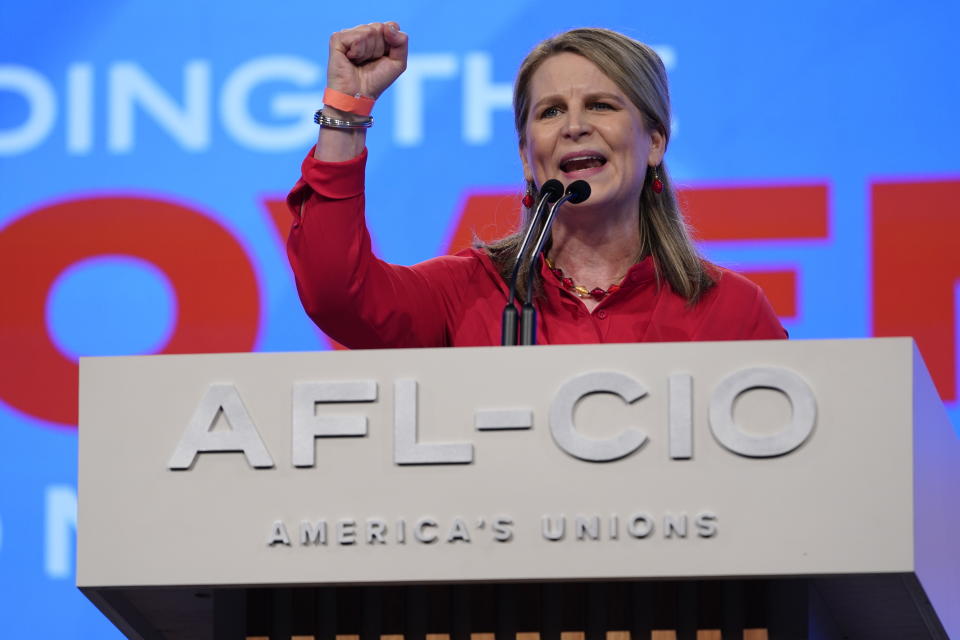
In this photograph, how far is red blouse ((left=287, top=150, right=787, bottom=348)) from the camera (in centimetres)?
192

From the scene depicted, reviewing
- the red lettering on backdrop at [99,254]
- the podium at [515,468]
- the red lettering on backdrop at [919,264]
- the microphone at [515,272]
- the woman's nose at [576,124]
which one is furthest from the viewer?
the red lettering on backdrop at [99,254]

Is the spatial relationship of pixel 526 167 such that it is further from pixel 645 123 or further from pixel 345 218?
pixel 345 218

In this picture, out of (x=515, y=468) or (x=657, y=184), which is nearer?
(x=515, y=468)

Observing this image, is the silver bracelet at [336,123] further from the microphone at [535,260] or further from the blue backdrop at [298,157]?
the blue backdrop at [298,157]

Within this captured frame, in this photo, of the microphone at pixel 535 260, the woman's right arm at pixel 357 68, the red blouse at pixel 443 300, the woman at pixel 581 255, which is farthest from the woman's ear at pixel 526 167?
the woman's right arm at pixel 357 68

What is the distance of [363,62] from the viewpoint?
1.97 metres

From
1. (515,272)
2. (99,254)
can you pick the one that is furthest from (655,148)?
(99,254)

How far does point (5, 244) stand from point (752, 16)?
65.3 inches

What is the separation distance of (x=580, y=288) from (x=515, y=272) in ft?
1.60

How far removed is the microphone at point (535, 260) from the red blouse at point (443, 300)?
0.23 m

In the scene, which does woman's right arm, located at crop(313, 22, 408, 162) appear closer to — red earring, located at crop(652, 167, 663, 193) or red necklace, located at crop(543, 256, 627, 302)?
red necklace, located at crop(543, 256, 627, 302)

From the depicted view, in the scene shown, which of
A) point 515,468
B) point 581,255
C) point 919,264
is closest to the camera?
point 515,468

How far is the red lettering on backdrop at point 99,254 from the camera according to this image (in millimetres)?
3234

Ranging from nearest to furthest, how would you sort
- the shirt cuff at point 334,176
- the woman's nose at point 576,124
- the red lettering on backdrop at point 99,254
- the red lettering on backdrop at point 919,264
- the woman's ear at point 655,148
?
the shirt cuff at point 334,176 → the woman's nose at point 576,124 → the woman's ear at point 655,148 → the red lettering on backdrop at point 919,264 → the red lettering on backdrop at point 99,254
